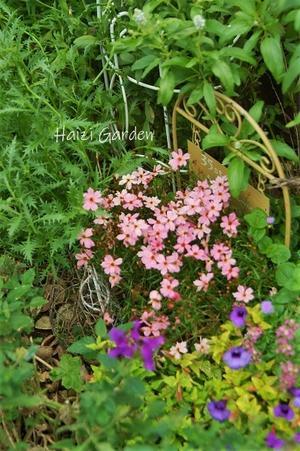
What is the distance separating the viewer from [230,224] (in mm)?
1973

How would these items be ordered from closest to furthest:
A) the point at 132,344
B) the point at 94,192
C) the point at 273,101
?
the point at 132,344 < the point at 94,192 < the point at 273,101

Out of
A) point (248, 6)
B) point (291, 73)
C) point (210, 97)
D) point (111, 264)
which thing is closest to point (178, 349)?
point (111, 264)

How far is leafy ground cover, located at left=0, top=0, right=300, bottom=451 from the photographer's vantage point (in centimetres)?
164

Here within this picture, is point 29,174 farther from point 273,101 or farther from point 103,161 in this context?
point 273,101

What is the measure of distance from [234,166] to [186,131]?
0.49 m

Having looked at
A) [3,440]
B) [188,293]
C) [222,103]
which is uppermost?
[222,103]

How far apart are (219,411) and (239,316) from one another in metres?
0.24

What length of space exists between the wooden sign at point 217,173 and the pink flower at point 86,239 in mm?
413

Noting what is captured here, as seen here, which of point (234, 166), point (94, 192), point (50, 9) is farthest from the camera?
point (50, 9)

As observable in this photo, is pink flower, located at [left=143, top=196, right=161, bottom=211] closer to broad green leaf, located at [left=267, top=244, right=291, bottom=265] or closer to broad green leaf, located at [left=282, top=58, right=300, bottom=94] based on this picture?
broad green leaf, located at [left=267, top=244, right=291, bottom=265]

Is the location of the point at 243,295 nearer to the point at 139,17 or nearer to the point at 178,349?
the point at 178,349

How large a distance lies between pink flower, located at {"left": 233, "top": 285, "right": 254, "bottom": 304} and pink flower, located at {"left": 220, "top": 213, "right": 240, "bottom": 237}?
0.17m

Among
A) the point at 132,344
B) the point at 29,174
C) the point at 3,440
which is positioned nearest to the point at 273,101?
the point at 29,174

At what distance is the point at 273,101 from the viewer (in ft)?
7.47
